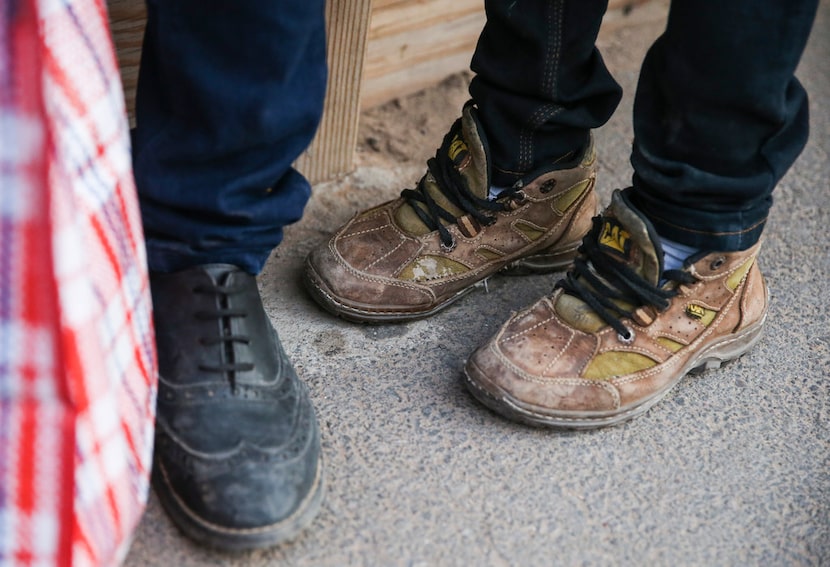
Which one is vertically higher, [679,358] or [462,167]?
[462,167]

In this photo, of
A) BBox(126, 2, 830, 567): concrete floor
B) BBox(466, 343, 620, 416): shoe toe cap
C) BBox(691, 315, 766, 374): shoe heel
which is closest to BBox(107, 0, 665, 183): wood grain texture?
BBox(126, 2, 830, 567): concrete floor

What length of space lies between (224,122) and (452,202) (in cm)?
45

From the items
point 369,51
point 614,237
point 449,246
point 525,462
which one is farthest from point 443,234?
point 369,51

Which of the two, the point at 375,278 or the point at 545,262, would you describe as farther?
the point at 545,262

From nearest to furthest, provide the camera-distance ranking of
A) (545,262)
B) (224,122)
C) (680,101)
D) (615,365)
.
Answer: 1. (224,122)
2. (680,101)
3. (615,365)
4. (545,262)

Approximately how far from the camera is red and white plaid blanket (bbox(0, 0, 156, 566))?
0.66 meters

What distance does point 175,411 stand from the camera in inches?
35.3

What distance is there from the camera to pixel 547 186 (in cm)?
121

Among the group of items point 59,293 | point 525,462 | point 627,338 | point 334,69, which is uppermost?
point 59,293

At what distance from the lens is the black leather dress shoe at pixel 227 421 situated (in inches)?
32.9

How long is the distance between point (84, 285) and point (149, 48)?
326 millimetres

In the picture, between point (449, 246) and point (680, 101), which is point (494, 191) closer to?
point (449, 246)

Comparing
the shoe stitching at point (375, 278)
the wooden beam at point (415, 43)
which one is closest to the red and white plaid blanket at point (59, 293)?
the shoe stitching at point (375, 278)

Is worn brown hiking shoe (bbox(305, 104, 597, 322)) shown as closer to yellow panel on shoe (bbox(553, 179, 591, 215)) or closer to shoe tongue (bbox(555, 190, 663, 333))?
yellow panel on shoe (bbox(553, 179, 591, 215))
